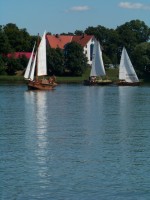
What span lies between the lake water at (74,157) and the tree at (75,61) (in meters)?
84.9

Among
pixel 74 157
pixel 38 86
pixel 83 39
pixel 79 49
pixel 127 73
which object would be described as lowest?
pixel 74 157

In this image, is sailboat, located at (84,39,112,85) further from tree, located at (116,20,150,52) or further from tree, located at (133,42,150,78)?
tree, located at (116,20,150,52)

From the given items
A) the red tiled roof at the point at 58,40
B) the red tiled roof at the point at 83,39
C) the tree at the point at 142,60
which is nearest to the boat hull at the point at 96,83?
the tree at the point at 142,60

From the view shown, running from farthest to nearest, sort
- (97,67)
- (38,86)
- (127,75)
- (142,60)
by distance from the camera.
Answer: (142,60), (97,67), (127,75), (38,86)

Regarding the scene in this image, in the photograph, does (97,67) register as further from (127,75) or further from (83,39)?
(83,39)

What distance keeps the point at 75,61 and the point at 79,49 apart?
6576mm

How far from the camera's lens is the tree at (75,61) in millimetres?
135375

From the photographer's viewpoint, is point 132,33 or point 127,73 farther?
point 132,33

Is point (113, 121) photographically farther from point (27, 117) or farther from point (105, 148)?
point (105, 148)

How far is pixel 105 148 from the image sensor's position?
31.9 meters

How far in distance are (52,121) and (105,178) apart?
67.5 ft

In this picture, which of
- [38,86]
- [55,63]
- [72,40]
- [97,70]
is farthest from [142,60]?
[38,86]

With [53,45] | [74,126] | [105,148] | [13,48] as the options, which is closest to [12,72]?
[13,48]

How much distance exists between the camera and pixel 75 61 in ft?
443
